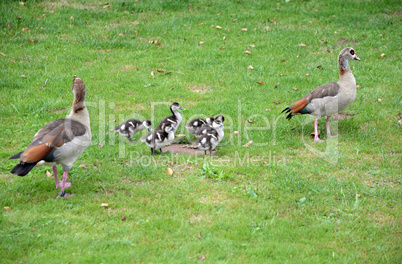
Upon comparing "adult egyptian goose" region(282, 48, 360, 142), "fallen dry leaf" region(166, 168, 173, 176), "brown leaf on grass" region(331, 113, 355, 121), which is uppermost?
"adult egyptian goose" region(282, 48, 360, 142)

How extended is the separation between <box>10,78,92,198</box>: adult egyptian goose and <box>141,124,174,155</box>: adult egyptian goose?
4.27 ft

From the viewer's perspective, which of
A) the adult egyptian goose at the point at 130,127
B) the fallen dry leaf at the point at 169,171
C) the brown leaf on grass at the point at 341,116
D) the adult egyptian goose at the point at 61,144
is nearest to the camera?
the adult egyptian goose at the point at 61,144

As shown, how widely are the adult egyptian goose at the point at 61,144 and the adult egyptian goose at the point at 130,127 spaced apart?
4.39ft

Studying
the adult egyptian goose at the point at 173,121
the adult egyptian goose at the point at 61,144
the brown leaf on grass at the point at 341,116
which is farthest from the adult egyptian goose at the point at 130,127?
the brown leaf on grass at the point at 341,116

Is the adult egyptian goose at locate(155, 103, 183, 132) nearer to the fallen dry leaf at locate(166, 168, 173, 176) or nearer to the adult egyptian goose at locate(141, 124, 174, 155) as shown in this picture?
the adult egyptian goose at locate(141, 124, 174, 155)

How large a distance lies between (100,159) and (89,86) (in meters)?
3.68

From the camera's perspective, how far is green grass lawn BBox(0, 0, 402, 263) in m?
5.59

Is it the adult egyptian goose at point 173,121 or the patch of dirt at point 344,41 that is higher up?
the patch of dirt at point 344,41

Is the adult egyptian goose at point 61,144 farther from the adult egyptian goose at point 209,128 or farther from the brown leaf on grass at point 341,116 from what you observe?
the brown leaf on grass at point 341,116

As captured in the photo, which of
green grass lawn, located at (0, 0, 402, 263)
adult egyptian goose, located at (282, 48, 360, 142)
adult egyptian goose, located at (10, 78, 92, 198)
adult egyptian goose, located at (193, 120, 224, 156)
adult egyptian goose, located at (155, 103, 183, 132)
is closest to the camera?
green grass lawn, located at (0, 0, 402, 263)

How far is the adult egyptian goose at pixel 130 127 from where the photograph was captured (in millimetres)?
8469

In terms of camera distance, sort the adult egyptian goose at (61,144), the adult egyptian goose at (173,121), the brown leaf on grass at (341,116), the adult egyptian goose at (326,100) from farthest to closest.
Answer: the brown leaf on grass at (341,116)
the adult egyptian goose at (326,100)
the adult egyptian goose at (173,121)
the adult egyptian goose at (61,144)

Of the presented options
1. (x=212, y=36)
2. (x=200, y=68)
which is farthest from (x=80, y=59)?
(x=212, y=36)

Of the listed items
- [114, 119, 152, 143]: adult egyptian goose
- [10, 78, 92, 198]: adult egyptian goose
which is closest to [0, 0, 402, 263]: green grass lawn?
[114, 119, 152, 143]: adult egyptian goose
